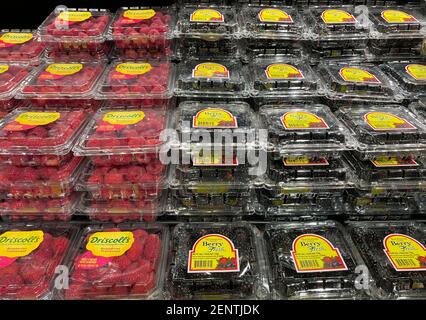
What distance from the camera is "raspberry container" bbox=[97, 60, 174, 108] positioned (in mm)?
1708

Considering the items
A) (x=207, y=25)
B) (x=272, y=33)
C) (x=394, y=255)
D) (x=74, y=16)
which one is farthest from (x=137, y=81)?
(x=394, y=255)

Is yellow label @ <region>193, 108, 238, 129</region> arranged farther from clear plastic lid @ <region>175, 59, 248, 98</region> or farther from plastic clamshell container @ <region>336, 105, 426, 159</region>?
plastic clamshell container @ <region>336, 105, 426, 159</region>

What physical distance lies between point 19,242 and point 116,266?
41cm

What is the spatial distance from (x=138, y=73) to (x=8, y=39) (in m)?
0.79

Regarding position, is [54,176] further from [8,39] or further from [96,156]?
[8,39]

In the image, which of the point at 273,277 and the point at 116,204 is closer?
the point at 273,277

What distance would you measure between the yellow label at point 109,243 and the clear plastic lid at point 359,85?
1.09 m

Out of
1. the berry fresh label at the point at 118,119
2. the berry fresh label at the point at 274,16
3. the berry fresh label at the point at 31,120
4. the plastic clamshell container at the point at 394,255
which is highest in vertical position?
the berry fresh label at the point at 274,16

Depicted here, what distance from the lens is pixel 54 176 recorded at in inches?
58.7

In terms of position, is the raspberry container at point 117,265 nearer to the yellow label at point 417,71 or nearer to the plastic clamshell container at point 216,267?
the plastic clamshell container at point 216,267

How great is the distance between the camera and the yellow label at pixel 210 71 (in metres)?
1.79

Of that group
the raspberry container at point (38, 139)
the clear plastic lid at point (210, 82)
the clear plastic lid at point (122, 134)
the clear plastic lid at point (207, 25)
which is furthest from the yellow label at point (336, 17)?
the raspberry container at point (38, 139)

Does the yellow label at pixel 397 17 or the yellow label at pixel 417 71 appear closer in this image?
the yellow label at pixel 417 71
